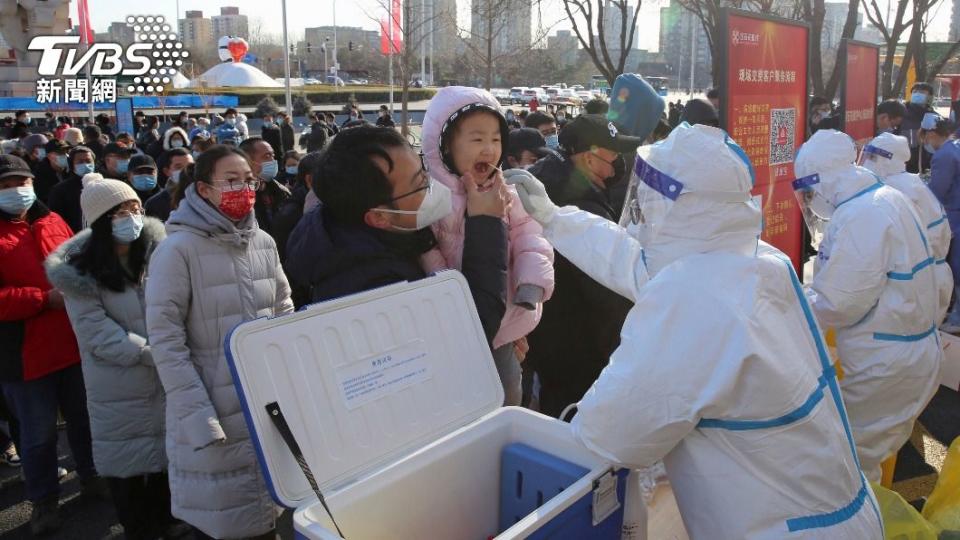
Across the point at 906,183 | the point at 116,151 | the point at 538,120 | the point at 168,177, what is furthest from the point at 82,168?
the point at 906,183

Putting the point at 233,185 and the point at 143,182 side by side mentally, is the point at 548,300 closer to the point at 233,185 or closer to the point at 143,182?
the point at 233,185

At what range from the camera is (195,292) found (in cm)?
263

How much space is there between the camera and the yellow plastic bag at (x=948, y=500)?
8.54 feet

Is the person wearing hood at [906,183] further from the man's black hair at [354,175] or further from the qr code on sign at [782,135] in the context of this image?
the man's black hair at [354,175]

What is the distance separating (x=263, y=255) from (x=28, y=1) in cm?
3592

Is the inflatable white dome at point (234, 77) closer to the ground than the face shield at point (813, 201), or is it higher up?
higher up

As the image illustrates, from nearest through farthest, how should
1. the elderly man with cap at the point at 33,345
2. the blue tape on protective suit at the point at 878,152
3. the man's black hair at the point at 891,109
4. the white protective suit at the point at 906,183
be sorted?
the elderly man with cap at the point at 33,345 < the white protective suit at the point at 906,183 < the blue tape on protective suit at the point at 878,152 < the man's black hair at the point at 891,109

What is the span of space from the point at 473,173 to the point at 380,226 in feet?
1.38

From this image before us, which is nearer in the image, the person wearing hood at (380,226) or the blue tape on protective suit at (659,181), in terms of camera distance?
the blue tape on protective suit at (659,181)

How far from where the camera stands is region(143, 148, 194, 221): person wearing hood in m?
5.27

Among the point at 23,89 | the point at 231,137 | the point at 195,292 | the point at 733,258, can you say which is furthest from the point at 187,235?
the point at 23,89

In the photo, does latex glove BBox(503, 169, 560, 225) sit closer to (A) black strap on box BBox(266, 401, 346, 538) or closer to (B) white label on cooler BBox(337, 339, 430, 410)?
(B) white label on cooler BBox(337, 339, 430, 410)

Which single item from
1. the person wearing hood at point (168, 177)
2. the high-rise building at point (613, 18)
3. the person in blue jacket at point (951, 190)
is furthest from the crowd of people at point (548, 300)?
the high-rise building at point (613, 18)

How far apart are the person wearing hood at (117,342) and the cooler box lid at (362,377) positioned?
193 cm
